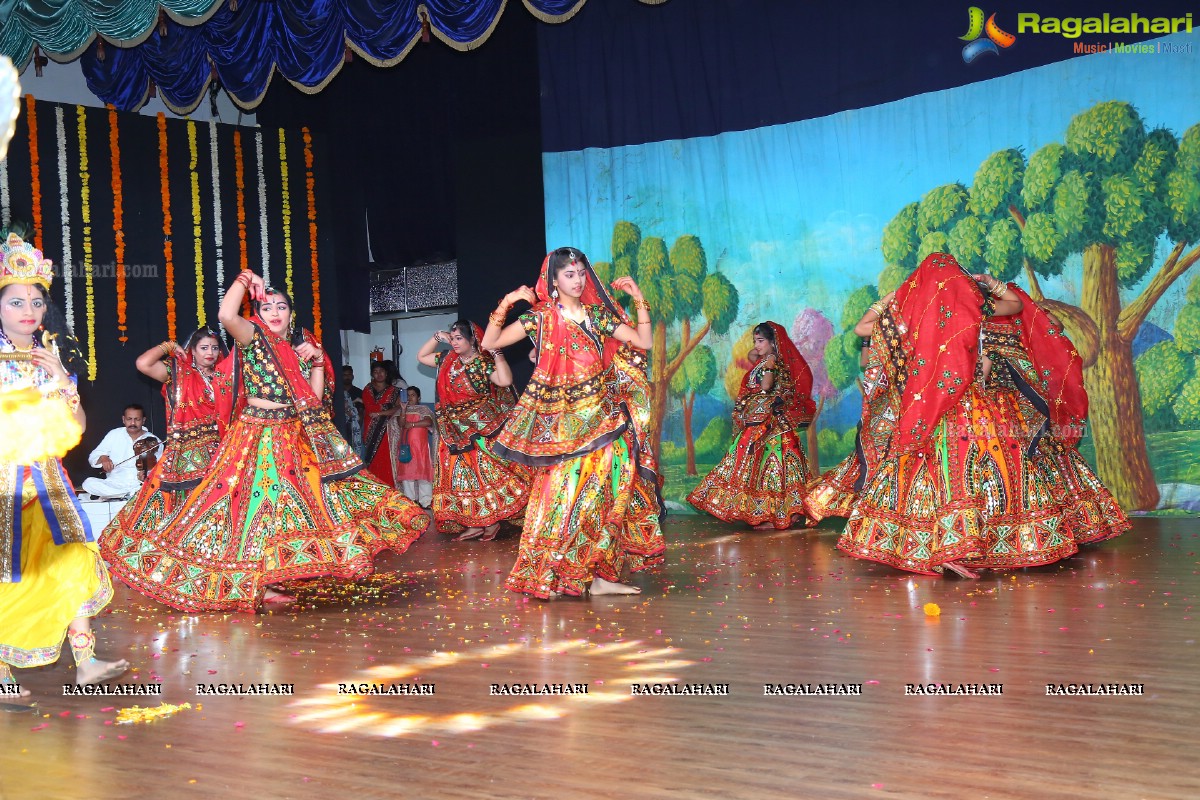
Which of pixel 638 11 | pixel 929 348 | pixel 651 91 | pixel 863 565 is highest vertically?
pixel 638 11

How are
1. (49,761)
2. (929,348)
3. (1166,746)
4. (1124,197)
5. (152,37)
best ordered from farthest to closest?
(152,37)
(1124,197)
(929,348)
(49,761)
(1166,746)

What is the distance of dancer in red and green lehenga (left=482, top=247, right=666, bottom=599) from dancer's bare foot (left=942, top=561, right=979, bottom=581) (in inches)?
52.9

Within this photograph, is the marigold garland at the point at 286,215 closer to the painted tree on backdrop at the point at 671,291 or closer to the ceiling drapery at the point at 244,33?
the ceiling drapery at the point at 244,33

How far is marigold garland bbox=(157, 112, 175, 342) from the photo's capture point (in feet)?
26.7

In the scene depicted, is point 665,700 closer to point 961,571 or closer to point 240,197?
point 961,571

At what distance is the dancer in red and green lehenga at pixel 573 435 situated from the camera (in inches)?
183

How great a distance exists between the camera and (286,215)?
8.87 m

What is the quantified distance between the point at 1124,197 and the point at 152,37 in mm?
6654

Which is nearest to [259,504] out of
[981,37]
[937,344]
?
[937,344]

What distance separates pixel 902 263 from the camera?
7762 millimetres

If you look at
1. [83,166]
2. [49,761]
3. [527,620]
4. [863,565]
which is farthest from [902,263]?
[49,761]

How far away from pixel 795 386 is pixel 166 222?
450 centimetres

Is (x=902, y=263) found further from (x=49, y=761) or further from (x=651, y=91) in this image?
(x=49, y=761)

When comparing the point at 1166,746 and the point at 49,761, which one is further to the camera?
the point at 49,761
